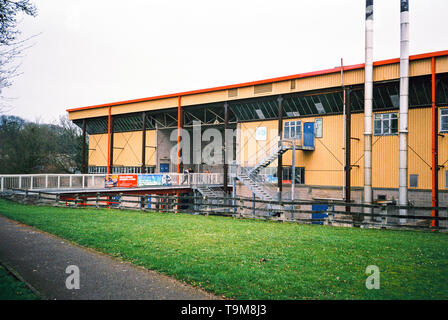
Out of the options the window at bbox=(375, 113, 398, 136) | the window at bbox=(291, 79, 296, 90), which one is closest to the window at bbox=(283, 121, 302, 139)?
the window at bbox=(291, 79, 296, 90)

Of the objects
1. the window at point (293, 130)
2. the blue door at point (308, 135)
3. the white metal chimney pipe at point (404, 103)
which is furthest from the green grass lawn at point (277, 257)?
the window at point (293, 130)

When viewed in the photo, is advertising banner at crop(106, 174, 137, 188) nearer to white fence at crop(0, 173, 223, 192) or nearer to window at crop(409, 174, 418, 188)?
white fence at crop(0, 173, 223, 192)

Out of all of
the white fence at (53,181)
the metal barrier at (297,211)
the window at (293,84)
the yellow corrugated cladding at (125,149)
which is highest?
the window at (293,84)

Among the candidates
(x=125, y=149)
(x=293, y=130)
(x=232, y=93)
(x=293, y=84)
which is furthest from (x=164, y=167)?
(x=293, y=84)

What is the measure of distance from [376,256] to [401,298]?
302 centimetres

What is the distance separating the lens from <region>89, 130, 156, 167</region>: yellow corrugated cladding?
37838mm

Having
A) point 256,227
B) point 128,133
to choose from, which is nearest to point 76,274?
point 256,227

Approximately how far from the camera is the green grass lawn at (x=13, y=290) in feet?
19.3

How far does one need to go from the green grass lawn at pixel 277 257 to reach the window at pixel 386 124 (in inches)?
433

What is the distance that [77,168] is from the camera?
58438 millimetres

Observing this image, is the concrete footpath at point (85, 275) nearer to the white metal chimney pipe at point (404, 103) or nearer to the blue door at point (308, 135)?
the white metal chimney pipe at point (404, 103)

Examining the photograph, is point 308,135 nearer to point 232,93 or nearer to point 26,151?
point 232,93

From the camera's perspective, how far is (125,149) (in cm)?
3966

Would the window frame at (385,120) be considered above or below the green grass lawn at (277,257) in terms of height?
above
